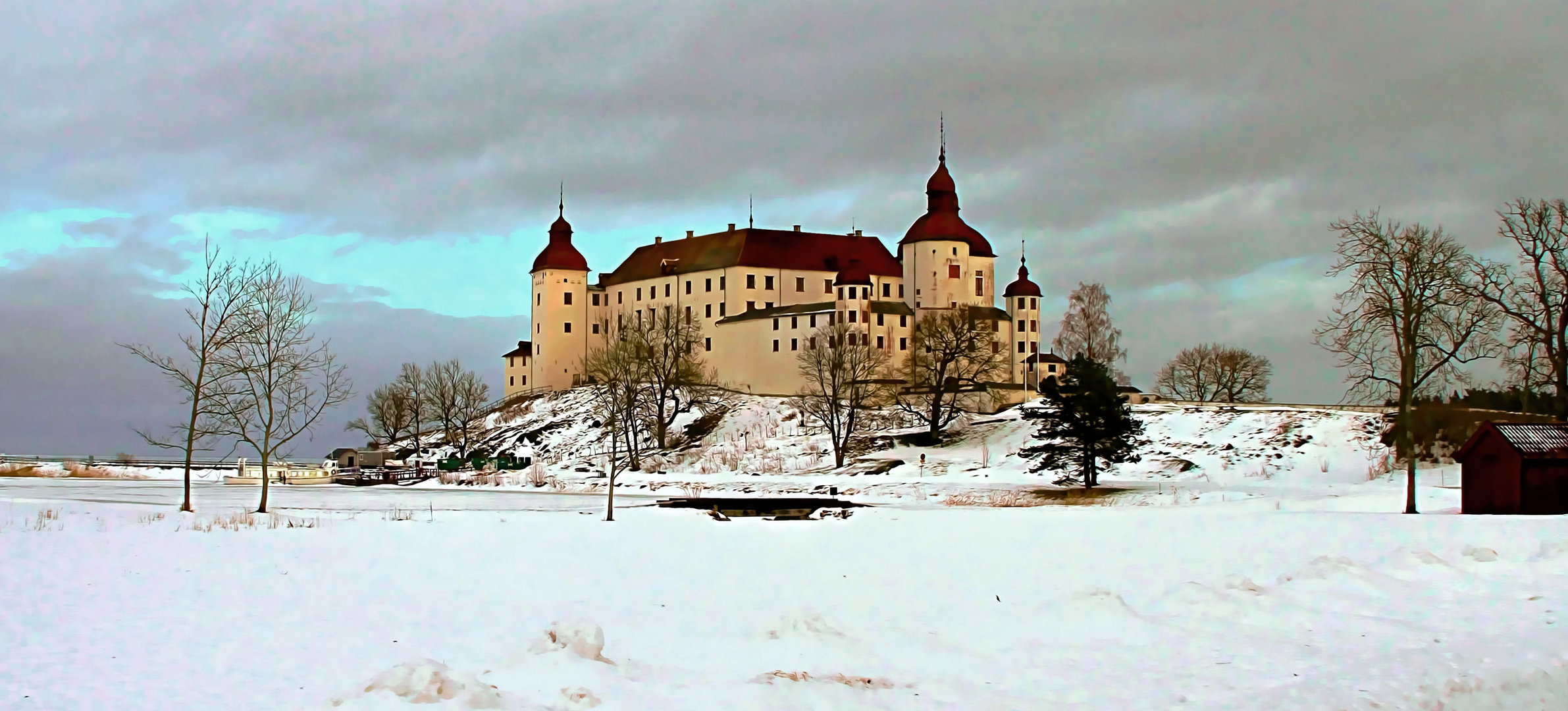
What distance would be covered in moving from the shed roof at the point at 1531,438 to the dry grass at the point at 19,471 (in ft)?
209

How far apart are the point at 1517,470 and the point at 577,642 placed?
83.6 feet

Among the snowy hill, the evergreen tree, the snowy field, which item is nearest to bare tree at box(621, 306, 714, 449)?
the snowy hill

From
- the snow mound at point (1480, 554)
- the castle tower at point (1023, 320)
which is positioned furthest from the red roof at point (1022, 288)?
the snow mound at point (1480, 554)

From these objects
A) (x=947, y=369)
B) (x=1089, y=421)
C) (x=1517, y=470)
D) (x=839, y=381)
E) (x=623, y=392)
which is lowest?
(x=1517, y=470)

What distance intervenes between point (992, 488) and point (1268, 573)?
29625mm

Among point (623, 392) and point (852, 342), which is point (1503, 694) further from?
point (623, 392)

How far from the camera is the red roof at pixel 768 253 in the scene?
106 m

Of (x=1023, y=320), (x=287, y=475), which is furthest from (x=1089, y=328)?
(x=287, y=475)

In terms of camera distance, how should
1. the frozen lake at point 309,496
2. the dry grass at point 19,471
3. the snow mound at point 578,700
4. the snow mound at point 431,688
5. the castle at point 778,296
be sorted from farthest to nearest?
the castle at point 778,296, the dry grass at point 19,471, the frozen lake at point 309,496, the snow mound at point 578,700, the snow mound at point 431,688

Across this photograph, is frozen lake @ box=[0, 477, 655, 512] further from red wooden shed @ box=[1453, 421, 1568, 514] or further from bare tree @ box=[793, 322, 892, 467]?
red wooden shed @ box=[1453, 421, 1568, 514]

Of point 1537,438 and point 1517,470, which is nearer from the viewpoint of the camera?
point 1517,470

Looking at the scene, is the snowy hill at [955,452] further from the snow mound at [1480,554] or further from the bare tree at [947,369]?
the snow mound at [1480,554]

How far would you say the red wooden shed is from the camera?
30.3 meters

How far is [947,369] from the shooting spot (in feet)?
252
